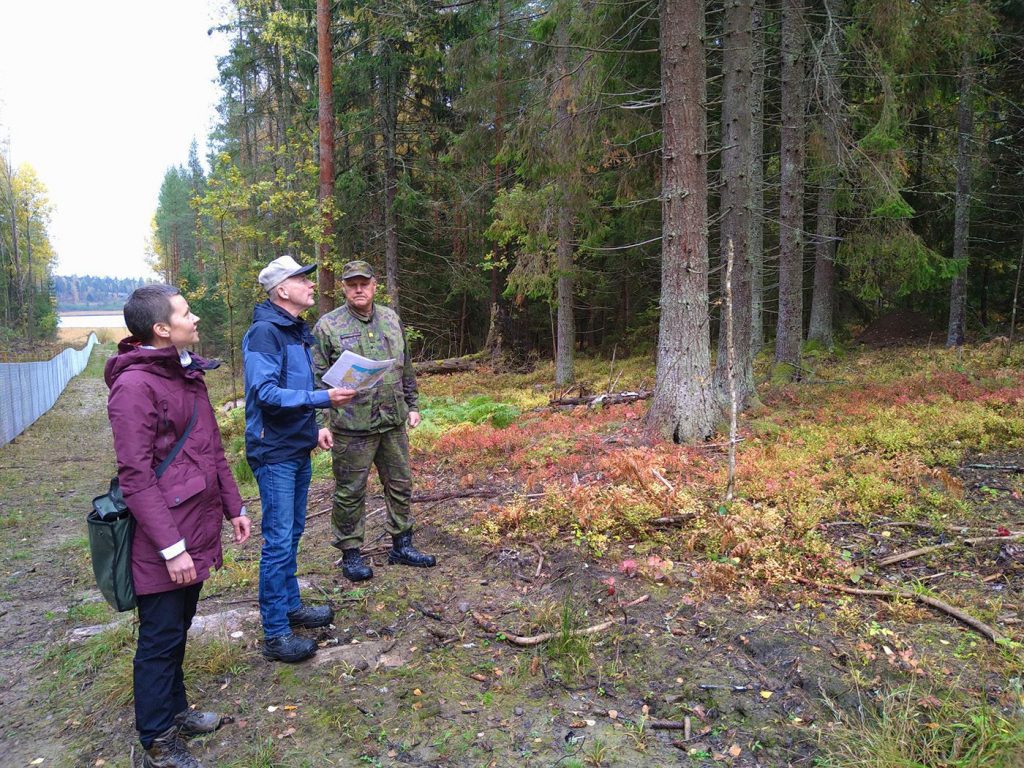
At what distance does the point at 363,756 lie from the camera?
106 inches

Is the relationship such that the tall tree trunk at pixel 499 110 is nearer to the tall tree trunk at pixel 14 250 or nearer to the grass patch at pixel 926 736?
the grass patch at pixel 926 736

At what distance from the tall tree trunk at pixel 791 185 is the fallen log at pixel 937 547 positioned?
7.36 m

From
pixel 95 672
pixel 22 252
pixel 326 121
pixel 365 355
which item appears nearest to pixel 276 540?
pixel 95 672

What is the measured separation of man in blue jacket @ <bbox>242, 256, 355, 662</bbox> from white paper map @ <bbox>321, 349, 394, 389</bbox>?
0.12 metres

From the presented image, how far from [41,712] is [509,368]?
51.1 feet

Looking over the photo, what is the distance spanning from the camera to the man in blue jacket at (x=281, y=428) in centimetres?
344

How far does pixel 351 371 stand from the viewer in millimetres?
3625

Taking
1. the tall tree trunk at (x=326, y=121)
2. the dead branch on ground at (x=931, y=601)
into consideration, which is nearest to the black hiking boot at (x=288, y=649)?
the dead branch on ground at (x=931, y=601)

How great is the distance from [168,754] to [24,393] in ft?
58.2

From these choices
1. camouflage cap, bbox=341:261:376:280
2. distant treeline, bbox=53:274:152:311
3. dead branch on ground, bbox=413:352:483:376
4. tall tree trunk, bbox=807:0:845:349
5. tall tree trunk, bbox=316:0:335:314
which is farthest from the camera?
distant treeline, bbox=53:274:152:311

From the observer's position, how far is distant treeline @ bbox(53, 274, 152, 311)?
494ft

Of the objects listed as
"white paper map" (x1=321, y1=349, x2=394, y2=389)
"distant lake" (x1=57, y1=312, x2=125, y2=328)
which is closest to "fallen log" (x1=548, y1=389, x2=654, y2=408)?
"white paper map" (x1=321, y1=349, x2=394, y2=389)

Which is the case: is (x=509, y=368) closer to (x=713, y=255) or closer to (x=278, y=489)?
(x=713, y=255)

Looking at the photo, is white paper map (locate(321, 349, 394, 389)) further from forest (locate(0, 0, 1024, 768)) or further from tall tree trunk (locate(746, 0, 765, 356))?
tall tree trunk (locate(746, 0, 765, 356))
